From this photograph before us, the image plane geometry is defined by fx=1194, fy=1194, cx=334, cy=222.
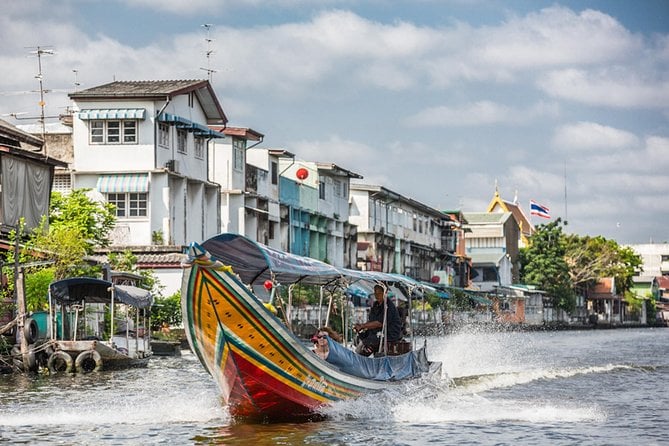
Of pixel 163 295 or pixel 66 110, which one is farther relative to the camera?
pixel 66 110

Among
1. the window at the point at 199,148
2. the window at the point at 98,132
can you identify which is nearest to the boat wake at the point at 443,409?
the window at the point at 98,132

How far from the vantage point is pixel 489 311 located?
85812 mm

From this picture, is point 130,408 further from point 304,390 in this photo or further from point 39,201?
point 39,201

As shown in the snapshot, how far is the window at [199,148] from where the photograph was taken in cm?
4972

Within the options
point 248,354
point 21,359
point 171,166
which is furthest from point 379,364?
point 171,166

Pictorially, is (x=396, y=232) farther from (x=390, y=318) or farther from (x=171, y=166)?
(x=390, y=318)

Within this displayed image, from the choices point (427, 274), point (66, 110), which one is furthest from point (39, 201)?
point (427, 274)

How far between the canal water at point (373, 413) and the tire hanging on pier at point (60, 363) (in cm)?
87

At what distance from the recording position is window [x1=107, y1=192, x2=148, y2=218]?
150ft

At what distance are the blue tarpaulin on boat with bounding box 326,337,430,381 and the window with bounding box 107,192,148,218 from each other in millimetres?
24676

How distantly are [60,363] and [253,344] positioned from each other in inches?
557

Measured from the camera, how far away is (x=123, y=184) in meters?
45.5

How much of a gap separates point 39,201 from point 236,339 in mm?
24033

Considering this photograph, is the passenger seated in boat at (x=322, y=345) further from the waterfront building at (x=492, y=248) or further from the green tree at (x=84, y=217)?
the waterfront building at (x=492, y=248)
